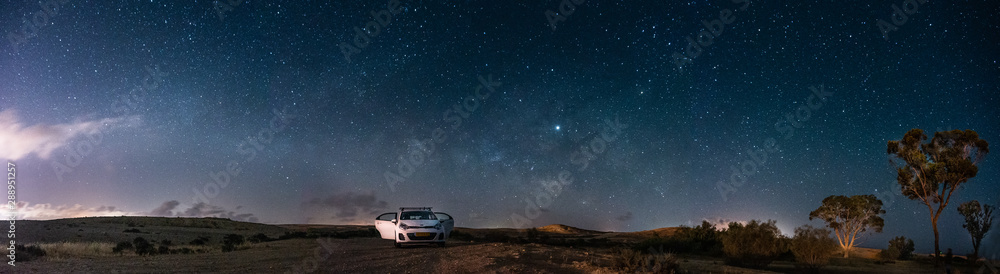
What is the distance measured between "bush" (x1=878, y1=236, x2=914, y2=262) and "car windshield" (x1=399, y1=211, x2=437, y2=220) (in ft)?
104

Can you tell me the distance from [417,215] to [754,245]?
15.3 m

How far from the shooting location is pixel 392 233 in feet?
75.3

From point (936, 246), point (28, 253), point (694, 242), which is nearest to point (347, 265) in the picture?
point (28, 253)

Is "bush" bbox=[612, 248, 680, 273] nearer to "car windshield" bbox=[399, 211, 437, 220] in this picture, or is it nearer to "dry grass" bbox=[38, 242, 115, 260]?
"car windshield" bbox=[399, 211, 437, 220]

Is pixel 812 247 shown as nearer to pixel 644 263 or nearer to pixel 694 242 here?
pixel 694 242

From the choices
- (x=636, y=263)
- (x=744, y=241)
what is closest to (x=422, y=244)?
(x=636, y=263)

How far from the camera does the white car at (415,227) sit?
21.8m

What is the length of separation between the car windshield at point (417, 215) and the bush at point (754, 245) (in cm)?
Answer: 1358

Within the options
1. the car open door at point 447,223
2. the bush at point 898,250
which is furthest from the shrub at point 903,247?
the car open door at point 447,223

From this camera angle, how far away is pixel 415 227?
21.9 meters

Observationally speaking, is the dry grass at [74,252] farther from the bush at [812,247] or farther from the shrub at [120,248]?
the bush at [812,247]

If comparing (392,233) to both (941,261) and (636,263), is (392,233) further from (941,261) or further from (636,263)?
(941,261)

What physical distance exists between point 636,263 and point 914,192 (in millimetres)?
29042

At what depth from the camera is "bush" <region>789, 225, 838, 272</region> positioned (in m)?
23.9
